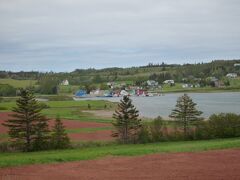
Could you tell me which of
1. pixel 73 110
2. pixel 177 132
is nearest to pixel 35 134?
pixel 177 132

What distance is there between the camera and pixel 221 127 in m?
46.5

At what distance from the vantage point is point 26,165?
90.8 feet

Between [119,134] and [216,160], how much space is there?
21749mm

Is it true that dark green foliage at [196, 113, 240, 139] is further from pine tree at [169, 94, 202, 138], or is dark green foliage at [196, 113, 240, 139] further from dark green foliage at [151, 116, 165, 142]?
dark green foliage at [151, 116, 165, 142]

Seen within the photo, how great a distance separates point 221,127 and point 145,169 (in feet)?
75.1

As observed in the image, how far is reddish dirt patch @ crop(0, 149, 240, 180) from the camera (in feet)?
76.2

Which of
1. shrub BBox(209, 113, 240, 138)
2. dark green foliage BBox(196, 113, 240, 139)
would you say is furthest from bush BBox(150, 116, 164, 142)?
shrub BBox(209, 113, 240, 138)

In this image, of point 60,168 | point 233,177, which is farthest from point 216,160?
point 60,168

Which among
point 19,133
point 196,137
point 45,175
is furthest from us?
point 196,137

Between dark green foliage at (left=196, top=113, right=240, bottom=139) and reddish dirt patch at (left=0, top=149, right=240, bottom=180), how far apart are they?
50.4ft

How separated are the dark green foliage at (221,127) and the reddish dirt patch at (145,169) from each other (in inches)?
605

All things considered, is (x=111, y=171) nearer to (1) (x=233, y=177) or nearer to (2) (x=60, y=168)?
(2) (x=60, y=168)

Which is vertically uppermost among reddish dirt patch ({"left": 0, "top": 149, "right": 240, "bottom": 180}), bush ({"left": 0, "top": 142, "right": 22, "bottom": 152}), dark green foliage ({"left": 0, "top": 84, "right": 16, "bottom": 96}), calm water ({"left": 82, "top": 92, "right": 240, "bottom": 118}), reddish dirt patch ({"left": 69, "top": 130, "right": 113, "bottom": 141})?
dark green foliage ({"left": 0, "top": 84, "right": 16, "bottom": 96})

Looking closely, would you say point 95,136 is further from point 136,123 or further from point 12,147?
point 12,147
